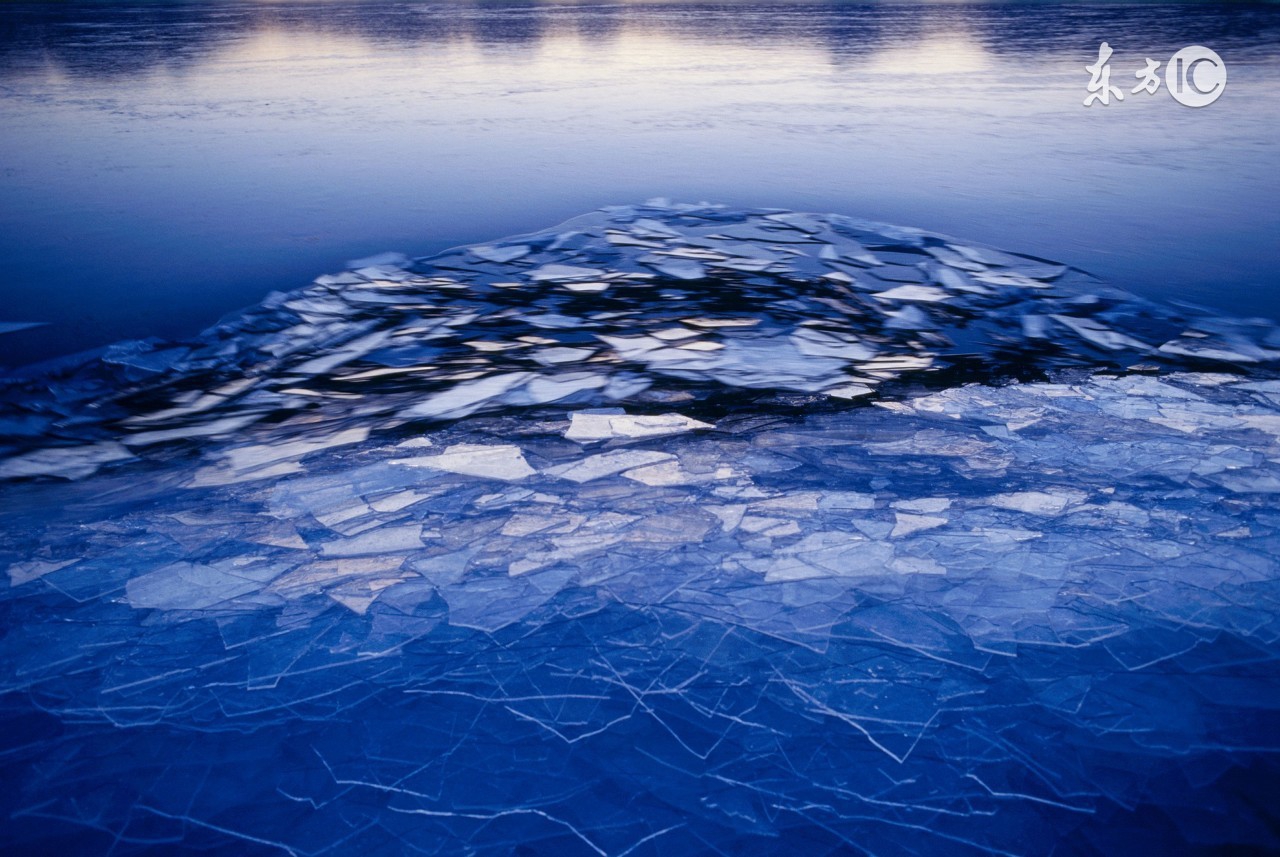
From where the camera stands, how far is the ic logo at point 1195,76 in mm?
7219

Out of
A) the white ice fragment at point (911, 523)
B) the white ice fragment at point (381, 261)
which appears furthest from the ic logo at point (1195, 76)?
the white ice fragment at point (911, 523)

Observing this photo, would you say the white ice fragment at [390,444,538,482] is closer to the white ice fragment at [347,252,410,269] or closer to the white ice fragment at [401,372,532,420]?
the white ice fragment at [401,372,532,420]

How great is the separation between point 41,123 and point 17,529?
5686 mm

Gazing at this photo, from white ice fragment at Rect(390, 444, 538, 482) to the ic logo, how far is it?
706cm

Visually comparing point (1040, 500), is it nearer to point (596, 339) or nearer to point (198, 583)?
Answer: point (596, 339)

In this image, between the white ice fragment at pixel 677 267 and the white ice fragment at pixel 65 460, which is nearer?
the white ice fragment at pixel 65 460

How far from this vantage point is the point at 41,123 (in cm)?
612

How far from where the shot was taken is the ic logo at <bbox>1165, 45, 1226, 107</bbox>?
284 inches

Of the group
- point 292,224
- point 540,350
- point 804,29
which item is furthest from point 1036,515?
point 804,29

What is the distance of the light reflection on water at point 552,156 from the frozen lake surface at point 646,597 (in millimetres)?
958

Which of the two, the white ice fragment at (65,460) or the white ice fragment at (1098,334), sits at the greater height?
the white ice fragment at (1098,334)

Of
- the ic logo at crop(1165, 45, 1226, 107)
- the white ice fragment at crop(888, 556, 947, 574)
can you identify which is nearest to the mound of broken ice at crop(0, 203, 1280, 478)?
the white ice fragment at crop(888, 556, 947, 574)

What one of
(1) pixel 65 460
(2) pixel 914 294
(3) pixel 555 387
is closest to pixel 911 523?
(3) pixel 555 387

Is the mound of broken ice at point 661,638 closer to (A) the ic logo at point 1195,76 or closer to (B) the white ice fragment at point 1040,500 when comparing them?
(B) the white ice fragment at point 1040,500
